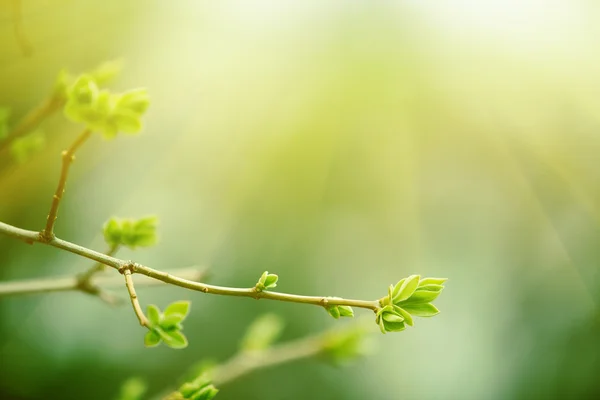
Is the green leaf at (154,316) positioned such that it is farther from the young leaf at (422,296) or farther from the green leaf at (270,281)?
the young leaf at (422,296)

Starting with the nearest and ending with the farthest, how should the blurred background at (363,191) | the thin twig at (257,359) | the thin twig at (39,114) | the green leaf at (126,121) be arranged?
the green leaf at (126,121) → the thin twig at (39,114) → the thin twig at (257,359) → the blurred background at (363,191)

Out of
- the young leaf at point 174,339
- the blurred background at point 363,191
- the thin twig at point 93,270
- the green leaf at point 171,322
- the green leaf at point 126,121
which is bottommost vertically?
the young leaf at point 174,339

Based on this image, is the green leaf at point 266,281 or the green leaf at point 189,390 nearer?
the green leaf at point 266,281

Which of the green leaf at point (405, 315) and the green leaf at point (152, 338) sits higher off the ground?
the green leaf at point (152, 338)

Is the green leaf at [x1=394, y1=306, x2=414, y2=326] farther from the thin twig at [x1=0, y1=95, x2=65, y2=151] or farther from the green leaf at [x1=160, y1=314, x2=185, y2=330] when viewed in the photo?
the thin twig at [x1=0, y1=95, x2=65, y2=151]

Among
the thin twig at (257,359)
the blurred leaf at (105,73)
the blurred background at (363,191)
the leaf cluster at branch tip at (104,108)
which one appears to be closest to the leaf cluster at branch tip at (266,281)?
the leaf cluster at branch tip at (104,108)

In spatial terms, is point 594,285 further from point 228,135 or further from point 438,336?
point 228,135

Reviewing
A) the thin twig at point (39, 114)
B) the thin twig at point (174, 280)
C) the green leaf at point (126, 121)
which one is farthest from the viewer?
the thin twig at point (39, 114)
